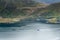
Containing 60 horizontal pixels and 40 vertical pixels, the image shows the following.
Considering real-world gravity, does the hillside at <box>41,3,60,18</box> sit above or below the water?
above

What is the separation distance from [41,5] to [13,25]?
0.56 metres

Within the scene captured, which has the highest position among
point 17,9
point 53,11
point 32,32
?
point 17,9

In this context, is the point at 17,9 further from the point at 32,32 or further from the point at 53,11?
the point at 53,11

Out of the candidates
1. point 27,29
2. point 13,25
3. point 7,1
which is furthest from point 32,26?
point 7,1

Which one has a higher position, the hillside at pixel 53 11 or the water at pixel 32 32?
the hillside at pixel 53 11

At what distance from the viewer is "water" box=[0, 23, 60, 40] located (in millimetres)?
2600

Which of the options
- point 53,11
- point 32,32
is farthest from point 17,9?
point 53,11

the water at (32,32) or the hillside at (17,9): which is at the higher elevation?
the hillside at (17,9)

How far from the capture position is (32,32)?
2.61 meters

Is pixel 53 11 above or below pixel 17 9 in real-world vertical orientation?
below

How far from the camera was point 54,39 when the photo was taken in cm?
262

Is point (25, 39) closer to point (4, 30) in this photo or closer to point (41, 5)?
point (4, 30)

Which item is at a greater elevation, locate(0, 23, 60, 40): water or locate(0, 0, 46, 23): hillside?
locate(0, 0, 46, 23): hillside

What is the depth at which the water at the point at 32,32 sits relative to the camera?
2.60 metres
